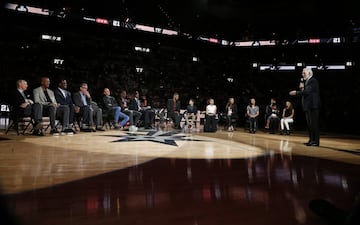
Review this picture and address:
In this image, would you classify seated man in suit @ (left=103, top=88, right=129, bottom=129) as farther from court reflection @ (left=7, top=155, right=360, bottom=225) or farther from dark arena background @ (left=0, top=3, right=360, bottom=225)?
court reflection @ (left=7, top=155, right=360, bottom=225)

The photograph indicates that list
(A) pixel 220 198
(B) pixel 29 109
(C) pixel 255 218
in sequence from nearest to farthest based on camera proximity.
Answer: (C) pixel 255 218
(A) pixel 220 198
(B) pixel 29 109

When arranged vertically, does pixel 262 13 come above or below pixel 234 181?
above

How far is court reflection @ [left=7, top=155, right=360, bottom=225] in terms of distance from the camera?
1036mm

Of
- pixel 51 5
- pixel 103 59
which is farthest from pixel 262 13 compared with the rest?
pixel 51 5

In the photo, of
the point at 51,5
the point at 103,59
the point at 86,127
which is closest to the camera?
the point at 86,127

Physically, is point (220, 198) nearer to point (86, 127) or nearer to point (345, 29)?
point (86, 127)

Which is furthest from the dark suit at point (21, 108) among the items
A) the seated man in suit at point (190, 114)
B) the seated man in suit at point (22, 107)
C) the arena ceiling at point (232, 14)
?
the arena ceiling at point (232, 14)

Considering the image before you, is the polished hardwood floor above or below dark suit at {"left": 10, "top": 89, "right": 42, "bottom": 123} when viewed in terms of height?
below

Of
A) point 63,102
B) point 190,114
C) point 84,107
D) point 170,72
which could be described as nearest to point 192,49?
point 170,72

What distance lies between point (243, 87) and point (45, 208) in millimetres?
13615

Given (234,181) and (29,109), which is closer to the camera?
(234,181)

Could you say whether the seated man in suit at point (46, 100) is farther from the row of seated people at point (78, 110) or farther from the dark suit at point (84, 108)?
the dark suit at point (84, 108)

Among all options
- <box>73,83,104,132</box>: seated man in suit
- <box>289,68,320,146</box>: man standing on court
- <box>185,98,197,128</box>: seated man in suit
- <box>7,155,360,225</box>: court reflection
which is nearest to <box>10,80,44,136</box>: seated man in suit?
<box>73,83,104,132</box>: seated man in suit

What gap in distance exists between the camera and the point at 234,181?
5.36 feet
